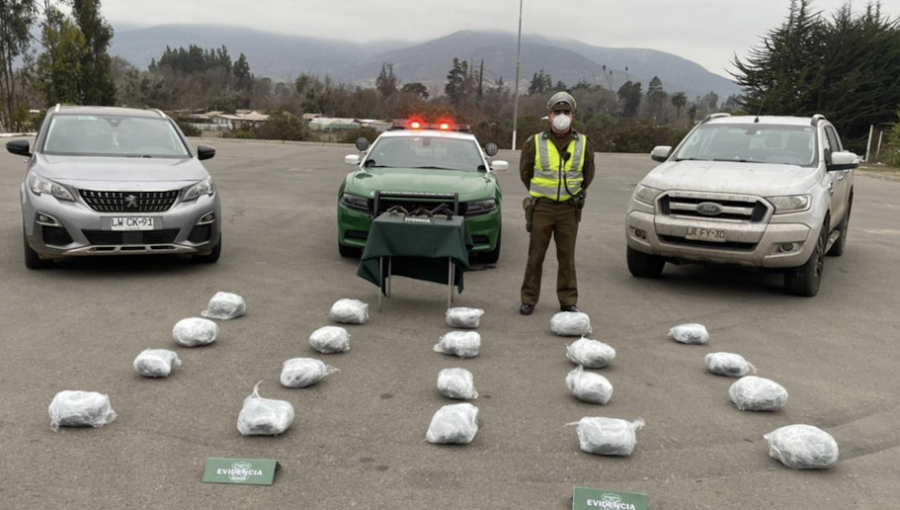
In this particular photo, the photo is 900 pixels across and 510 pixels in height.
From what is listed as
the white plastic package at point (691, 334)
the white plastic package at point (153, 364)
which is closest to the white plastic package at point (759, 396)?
the white plastic package at point (691, 334)

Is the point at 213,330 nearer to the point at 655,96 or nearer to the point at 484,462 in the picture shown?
the point at 484,462

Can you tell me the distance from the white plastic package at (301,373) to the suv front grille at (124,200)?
3.48 m

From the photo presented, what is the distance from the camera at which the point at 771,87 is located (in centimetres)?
4262

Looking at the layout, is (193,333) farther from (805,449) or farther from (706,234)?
(706,234)

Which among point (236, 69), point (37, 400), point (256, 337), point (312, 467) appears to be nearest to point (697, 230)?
point (256, 337)

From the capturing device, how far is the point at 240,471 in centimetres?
363

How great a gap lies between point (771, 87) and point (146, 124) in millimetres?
40623

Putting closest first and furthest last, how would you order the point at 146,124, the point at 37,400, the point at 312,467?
the point at 312,467, the point at 37,400, the point at 146,124

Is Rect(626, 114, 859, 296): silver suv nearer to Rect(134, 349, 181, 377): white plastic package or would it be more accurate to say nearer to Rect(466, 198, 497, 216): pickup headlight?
Rect(466, 198, 497, 216): pickup headlight

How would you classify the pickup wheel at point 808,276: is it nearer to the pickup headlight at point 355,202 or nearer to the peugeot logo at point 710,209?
the peugeot logo at point 710,209

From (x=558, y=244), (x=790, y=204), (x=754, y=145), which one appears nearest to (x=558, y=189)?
(x=558, y=244)

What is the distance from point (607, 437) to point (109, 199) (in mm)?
5594

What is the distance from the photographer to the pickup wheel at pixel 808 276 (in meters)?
7.61


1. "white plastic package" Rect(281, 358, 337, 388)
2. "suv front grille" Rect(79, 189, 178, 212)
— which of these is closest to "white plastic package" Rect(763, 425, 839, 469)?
"white plastic package" Rect(281, 358, 337, 388)
